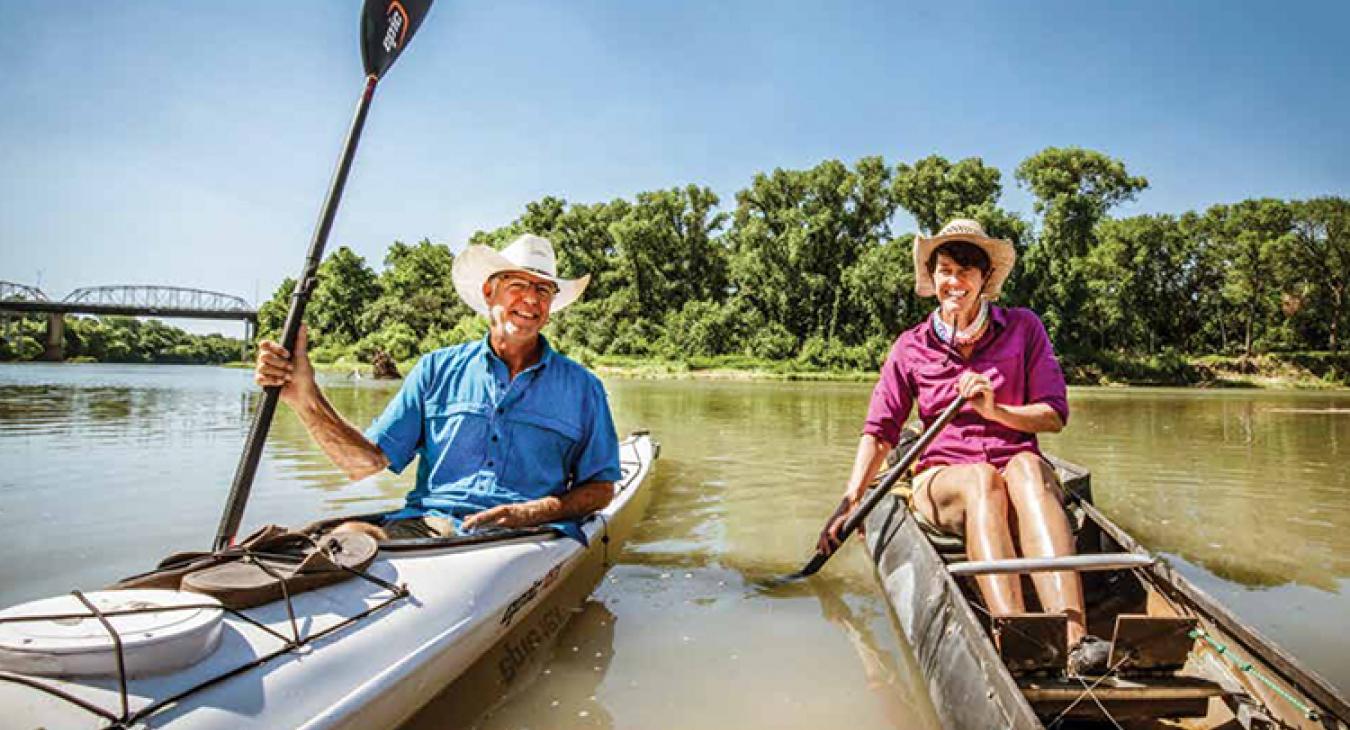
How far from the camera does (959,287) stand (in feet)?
13.1

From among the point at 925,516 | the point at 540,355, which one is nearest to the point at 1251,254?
the point at 925,516

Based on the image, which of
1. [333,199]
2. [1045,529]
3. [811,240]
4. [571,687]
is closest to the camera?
[1045,529]

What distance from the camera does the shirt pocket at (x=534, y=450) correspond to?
368cm

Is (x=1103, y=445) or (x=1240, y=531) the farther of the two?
(x=1103, y=445)

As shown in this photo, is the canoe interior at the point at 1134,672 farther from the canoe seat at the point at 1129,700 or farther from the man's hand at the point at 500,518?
the man's hand at the point at 500,518

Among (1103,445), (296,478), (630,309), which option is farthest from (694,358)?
(296,478)

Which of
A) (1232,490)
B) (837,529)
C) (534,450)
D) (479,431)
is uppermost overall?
(479,431)

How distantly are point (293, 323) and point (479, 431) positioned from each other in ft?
3.17

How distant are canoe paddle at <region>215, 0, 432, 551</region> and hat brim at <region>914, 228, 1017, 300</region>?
299 cm

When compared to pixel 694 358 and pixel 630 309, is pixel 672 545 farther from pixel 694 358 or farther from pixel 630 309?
pixel 630 309

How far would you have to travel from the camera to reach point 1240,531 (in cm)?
621

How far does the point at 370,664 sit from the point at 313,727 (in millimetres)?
320

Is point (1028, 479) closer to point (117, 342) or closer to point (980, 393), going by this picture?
point (980, 393)

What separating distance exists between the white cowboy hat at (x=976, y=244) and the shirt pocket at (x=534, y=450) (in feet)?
6.85
